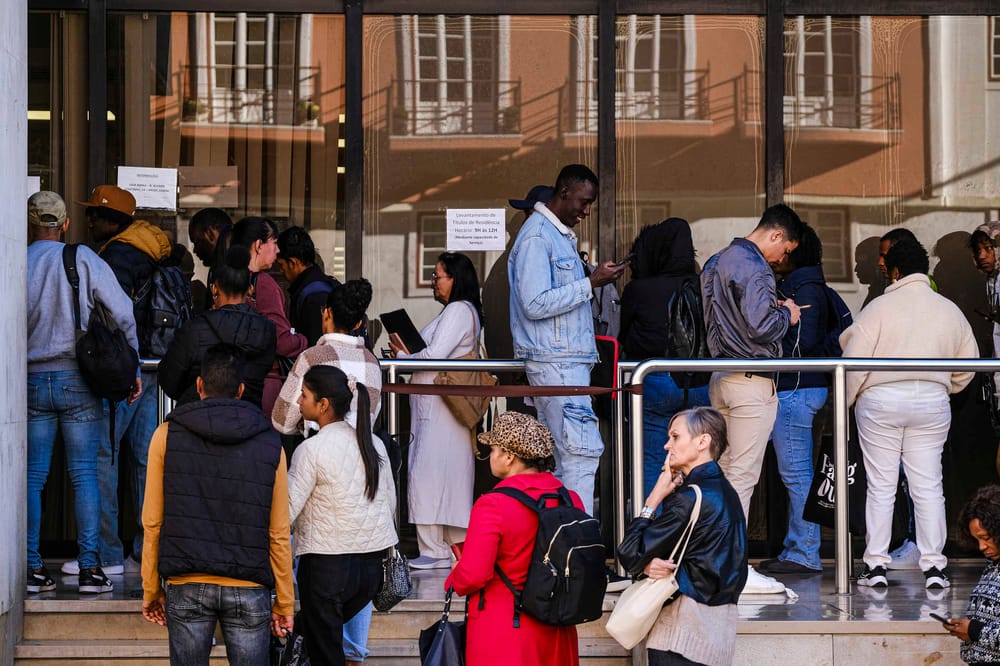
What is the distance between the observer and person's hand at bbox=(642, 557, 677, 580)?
5.44 meters

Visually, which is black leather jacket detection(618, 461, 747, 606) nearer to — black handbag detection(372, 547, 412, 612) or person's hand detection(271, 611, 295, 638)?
black handbag detection(372, 547, 412, 612)

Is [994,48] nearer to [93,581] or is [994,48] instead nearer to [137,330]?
[137,330]

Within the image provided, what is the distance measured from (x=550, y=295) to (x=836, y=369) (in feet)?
4.77

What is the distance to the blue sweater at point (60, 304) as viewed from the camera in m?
7.44

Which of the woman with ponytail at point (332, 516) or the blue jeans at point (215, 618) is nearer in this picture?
the blue jeans at point (215, 618)

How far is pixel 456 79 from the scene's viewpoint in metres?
9.30

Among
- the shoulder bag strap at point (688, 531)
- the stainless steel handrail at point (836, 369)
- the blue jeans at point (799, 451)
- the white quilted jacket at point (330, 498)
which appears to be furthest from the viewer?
the blue jeans at point (799, 451)

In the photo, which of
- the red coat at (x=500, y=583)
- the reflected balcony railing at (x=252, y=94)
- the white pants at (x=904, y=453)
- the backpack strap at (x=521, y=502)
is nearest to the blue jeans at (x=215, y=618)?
the red coat at (x=500, y=583)

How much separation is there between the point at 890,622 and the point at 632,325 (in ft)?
7.21

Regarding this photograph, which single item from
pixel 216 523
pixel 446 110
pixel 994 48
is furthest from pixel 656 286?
pixel 216 523

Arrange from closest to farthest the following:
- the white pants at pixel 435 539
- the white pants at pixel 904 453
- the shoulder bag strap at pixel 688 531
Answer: the shoulder bag strap at pixel 688 531 → the white pants at pixel 904 453 → the white pants at pixel 435 539

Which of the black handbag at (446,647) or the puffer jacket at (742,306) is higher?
the puffer jacket at (742,306)

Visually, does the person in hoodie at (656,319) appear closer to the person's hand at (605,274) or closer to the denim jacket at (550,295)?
the denim jacket at (550,295)

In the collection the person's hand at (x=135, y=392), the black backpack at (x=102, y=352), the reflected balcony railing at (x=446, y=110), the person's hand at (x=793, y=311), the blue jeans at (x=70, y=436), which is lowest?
the blue jeans at (x=70, y=436)
